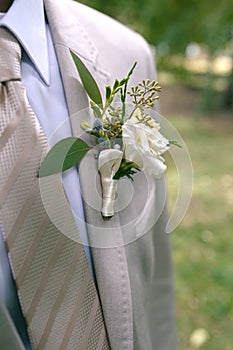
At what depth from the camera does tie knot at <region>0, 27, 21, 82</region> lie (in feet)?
3.64

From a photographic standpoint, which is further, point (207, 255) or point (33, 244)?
point (207, 255)

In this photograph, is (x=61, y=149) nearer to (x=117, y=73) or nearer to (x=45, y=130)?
(x=45, y=130)

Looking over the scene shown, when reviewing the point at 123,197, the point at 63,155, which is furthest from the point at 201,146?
the point at 63,155

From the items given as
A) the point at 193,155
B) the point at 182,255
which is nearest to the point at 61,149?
the point at 182,255

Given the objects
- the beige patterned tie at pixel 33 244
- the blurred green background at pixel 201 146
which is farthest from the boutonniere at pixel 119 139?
the blurred green background at pixel 201 146

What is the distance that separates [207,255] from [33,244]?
3614mm

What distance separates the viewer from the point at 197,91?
464 inches

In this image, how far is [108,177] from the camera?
1.22 meters

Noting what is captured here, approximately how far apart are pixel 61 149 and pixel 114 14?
581 centimetres

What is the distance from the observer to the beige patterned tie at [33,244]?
1.08m

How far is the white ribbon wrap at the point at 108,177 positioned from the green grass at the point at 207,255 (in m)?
0.76

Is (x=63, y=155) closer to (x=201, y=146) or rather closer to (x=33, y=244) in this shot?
(x=33, y=244)

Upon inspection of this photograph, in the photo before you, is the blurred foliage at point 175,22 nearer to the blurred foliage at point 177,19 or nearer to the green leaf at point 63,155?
the blurred foliage at point 177,19

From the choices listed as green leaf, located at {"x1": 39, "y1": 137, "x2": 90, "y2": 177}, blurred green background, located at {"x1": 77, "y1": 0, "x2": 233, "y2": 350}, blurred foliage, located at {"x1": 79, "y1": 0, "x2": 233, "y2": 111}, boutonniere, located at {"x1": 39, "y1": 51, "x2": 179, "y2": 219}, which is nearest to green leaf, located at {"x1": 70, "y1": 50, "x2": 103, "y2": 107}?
boutonniere, located at {"x1": 39, "y1": 51, "x2": 179, "y2": 219}
